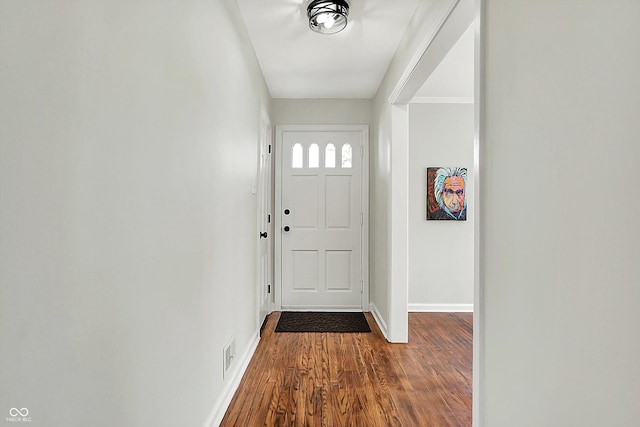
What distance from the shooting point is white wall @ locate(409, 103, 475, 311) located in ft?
14.4

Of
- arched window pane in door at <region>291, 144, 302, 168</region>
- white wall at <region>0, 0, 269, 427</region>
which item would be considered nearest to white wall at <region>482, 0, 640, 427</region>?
white wall at <region>0, 0, 269, 427</region>

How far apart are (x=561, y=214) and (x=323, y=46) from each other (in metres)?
2.57

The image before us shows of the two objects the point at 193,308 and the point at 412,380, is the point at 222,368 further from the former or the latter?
the point at 412,380

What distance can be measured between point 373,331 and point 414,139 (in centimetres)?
223

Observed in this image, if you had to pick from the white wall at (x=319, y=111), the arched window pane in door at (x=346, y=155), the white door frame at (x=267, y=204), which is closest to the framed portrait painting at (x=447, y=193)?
the arched window pane in door at (x=346, y=155)

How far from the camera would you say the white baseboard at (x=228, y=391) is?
189cm

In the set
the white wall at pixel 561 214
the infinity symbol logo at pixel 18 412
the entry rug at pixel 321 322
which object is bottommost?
the entry rug at pixel 321 322

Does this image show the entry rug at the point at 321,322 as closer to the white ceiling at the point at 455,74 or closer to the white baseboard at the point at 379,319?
the white baseboard at the point at 379,319

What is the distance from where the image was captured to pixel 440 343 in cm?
329

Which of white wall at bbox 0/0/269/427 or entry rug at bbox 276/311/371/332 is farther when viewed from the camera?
entry rug at bbox 276/311/371/332

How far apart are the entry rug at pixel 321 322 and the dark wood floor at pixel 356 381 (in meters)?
0.15

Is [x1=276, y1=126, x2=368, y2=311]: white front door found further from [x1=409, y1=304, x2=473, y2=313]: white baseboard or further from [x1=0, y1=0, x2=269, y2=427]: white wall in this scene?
[x1=0, y1=0, x2=269, y2=427]: white wall

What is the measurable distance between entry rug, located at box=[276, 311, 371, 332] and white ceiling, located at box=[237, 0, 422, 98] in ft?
8.19

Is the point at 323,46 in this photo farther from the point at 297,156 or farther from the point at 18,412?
the point at 18,412
